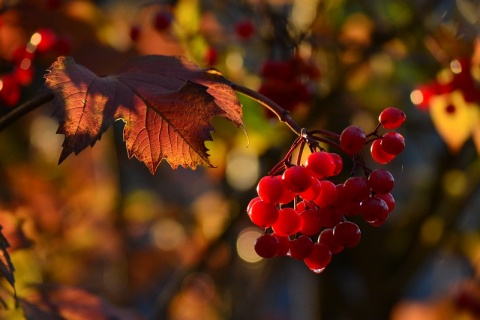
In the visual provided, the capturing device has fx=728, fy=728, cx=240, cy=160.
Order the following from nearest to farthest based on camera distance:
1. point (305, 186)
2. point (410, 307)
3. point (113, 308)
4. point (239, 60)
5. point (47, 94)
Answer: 1. point (305, 186)
2. point (47, 94)
3. point (113, 308)
4. point (239, 60)
5. point (410, 307)

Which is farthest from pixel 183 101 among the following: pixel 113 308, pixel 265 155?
pixel 265 155

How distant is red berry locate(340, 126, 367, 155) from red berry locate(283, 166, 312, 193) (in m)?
0.06

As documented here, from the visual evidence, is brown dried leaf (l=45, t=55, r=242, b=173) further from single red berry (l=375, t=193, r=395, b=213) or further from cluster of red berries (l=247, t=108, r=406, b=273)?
single red berry (l=375, t=193, r=395, b=213)

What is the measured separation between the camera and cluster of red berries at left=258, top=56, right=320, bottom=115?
1821 mm

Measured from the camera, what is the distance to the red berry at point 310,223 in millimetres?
1047

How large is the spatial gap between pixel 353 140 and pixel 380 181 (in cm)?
8

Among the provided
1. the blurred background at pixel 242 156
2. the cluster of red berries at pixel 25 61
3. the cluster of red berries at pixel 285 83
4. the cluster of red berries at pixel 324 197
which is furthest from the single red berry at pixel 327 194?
the cluster of red berries at pixel 285 83

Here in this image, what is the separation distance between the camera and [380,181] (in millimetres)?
1025

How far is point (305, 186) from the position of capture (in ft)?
3.21

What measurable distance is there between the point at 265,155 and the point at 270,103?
4.89ft

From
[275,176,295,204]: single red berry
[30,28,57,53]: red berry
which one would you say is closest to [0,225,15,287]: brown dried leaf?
[275,176,295,204]: single red berry

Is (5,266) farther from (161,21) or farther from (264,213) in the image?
(161,21)

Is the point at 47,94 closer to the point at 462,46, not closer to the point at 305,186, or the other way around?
the point at 305,186

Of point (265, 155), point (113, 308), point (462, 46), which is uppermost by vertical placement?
point (462, 46)
